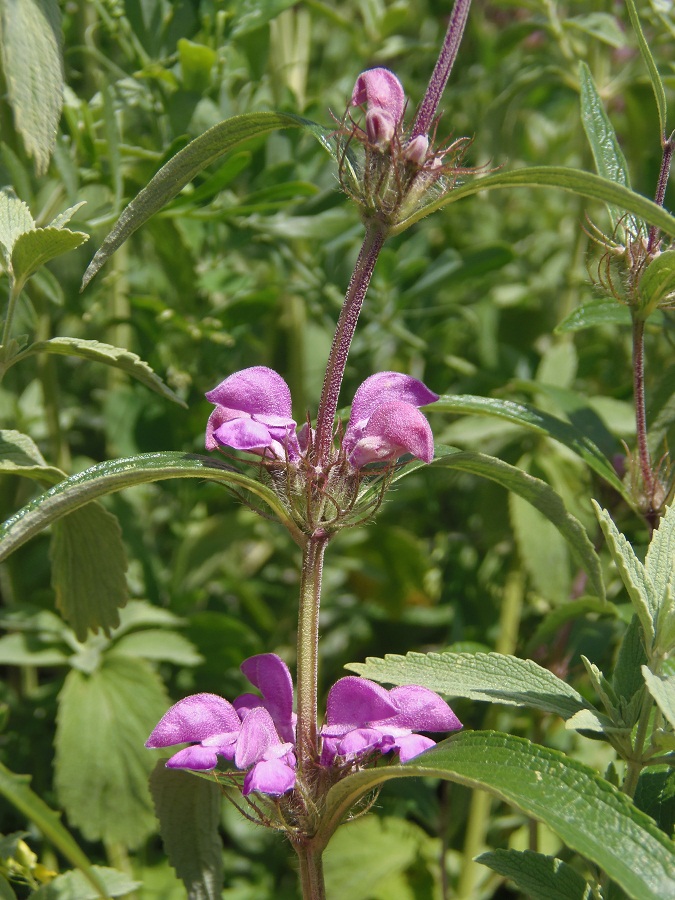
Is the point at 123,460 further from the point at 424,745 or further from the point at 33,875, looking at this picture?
the point at 33,875

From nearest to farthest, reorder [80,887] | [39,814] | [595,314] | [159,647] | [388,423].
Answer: [39,814]
[388,423]
[80,887]
[595,314]
[159,647]

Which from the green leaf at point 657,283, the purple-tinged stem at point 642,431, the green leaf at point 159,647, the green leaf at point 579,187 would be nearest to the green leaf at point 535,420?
the purple-tinged stem at point 642,431

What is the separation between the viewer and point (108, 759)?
43.7 inches

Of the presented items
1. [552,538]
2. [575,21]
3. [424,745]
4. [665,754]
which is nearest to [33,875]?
[424,745]

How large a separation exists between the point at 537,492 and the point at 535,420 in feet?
0.37

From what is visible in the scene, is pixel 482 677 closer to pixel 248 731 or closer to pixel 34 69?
pixel 248 731

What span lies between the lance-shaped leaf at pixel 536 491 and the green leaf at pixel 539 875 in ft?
0.79

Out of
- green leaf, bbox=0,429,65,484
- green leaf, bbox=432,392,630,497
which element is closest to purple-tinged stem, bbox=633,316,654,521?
green leaf, bbox=432,392,630,497

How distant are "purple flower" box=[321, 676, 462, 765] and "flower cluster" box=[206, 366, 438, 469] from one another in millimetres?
183

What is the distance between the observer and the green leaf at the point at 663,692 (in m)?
0.61

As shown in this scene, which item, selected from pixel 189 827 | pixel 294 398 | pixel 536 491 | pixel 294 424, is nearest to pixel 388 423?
pixel 294 424

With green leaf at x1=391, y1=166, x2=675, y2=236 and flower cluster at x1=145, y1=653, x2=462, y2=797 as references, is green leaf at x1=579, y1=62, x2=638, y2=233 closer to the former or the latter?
green leaf at x1=391, y1=166, x2=675, y2=236

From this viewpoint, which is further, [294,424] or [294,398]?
[294,398]

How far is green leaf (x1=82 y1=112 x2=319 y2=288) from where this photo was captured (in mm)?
703
